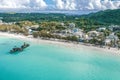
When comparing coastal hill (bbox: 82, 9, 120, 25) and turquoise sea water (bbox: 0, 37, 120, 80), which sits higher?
coastal hill (bbox: 82, 9, 120, 25)

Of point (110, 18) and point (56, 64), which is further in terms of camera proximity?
point (110, 18)

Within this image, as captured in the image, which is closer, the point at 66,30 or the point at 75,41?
the point at 75,41

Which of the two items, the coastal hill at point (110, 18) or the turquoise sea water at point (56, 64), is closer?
the turquoise sea water at point (56, 64)

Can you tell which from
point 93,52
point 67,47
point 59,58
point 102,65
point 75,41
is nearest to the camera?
point 102,65

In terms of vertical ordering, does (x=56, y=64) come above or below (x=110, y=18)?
below

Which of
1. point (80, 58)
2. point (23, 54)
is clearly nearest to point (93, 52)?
point (80, 58)

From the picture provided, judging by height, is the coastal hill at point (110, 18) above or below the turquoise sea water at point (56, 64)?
above

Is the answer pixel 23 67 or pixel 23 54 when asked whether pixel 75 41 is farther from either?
pixel 23 67

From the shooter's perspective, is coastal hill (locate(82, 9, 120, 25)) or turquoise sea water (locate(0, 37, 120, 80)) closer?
turquoise sea water (locate(0, 37, 120, 80))
